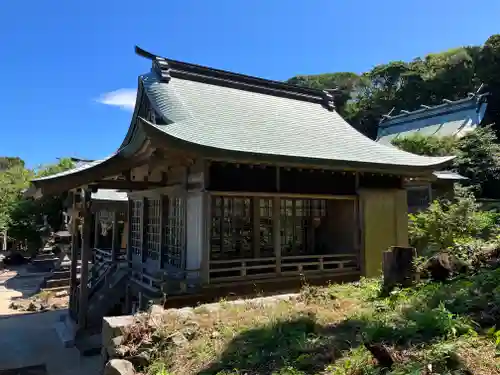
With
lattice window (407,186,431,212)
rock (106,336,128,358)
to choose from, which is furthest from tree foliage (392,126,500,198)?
rock (106,336,128,358)

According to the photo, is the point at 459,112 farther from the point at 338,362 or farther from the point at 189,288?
the point at 338,362

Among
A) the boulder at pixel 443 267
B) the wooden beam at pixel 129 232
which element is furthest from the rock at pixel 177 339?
the wooden beam at pixel 129 232

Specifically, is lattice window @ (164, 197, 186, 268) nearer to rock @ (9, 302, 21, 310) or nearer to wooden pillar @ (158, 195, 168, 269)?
wooden pillar @ (158, 195, 168, 269)

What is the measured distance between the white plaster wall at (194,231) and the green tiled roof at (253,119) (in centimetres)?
148

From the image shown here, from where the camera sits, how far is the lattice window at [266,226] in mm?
10562

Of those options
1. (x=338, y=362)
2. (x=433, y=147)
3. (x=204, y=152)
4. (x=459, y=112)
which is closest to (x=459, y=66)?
(x=459, y=112)

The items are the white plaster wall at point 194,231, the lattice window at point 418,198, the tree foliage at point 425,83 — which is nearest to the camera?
the white plaster wall at point 194,231

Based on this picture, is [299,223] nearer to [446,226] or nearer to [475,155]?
[446,226]

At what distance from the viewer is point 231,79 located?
13719 millimetres

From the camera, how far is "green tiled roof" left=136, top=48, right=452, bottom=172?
30.7 ft

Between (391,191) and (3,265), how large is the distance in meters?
27.2

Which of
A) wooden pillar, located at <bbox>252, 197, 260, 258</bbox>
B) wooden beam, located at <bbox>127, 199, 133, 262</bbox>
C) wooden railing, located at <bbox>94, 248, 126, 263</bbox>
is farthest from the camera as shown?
wooden railing, located at <bbox>94, 248, 126, 263</bbox>

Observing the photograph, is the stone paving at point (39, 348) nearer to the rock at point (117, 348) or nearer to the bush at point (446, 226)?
the rock at point (117, 348)

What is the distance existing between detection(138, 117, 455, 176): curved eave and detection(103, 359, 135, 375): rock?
3.95 m
